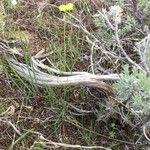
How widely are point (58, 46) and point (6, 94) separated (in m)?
0.35

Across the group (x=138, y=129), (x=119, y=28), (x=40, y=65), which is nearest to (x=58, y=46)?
(x=40, y=65)

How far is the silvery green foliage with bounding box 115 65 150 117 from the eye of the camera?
4.92 feet

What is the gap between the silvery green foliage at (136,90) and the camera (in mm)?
1501

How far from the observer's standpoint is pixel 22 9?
2240 millimetres

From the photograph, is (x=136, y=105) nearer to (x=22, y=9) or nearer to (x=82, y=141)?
(x=82, y=141)

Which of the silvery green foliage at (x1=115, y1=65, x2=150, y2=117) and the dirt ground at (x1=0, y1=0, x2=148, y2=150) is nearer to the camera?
the silvery green foliage at (x1=115, y1=65, x2=150, y2=117)

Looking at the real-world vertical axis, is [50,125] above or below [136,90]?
below

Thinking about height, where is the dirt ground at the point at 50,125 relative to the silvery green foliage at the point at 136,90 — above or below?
below

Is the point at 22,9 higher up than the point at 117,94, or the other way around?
the point at 22,9

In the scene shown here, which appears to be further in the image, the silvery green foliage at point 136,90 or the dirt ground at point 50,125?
the dirt ground at point 50,125

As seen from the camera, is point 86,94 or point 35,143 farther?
point 86,94

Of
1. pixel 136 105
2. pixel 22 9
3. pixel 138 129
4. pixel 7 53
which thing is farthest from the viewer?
pixel 22 9

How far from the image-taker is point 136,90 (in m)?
1.56

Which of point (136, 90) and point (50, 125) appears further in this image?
point (50, 125)
